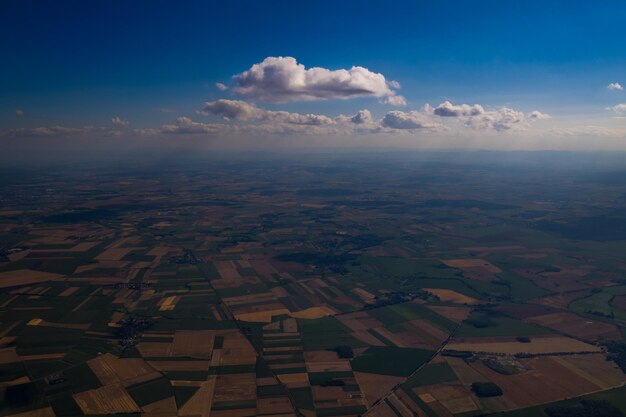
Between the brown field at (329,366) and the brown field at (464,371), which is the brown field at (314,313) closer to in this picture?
the brown field at (329,366)

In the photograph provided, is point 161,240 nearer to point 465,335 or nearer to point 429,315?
point 429,315

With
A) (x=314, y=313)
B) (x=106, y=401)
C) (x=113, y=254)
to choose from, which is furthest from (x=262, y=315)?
(x=113, y=254)

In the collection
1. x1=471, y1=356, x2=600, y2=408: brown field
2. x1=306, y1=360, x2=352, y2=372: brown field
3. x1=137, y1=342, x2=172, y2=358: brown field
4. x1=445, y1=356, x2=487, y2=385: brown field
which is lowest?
x1=471, y1=356, x2=600, y2=408: brown field

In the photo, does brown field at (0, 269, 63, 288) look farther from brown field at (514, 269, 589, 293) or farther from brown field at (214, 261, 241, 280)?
brown field at (514, 269, 589, 293)

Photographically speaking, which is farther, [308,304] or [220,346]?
[308,304]

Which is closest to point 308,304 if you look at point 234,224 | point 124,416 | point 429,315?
point 429,315

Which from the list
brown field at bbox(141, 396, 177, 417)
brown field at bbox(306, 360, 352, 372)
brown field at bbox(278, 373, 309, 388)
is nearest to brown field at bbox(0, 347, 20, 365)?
brown field at bbox(141, 396, 177, 417)
